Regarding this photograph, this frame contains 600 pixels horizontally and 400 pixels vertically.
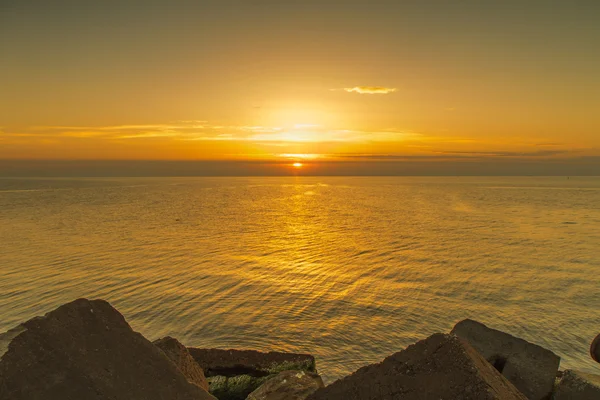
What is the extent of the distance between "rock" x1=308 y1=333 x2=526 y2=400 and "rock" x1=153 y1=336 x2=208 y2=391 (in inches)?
94.6

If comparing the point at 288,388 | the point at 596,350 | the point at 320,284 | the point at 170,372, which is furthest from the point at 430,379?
the point at 320,284

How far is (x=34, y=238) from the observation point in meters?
26.1

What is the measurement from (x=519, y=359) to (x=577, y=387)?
0.84m

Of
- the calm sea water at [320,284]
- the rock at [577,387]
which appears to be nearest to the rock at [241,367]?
the calm sea water at [320,284]

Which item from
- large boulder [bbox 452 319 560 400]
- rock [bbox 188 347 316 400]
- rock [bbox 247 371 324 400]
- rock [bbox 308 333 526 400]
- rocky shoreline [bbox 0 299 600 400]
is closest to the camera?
rock [bbox 308 333 526 400]

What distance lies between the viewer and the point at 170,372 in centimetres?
499

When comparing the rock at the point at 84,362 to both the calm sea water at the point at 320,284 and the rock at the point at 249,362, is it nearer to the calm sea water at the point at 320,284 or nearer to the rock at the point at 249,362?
the rock at the point at 249,362

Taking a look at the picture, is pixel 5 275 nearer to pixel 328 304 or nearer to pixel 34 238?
pixel 34 238

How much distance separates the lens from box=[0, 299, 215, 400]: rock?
4445mm

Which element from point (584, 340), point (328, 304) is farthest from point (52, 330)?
point (584, 340)

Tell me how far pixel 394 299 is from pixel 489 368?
31.6 feet

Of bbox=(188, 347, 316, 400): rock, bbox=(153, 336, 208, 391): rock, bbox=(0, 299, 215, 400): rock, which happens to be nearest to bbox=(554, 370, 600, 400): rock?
bbox=(188, 347, 316, 400): rock

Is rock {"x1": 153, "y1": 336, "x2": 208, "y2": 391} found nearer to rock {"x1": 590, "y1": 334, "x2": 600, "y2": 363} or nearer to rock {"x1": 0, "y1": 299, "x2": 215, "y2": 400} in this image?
rock {"x1": 0, "y1": 299, "x2": 215, "y2": 400}

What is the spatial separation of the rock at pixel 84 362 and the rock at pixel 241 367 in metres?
2.11
